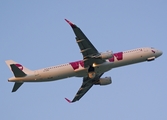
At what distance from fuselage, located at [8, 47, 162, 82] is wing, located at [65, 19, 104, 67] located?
170 centimetres

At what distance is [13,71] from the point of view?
70875 mm

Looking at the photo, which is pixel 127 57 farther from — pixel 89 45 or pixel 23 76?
pixel 23 76

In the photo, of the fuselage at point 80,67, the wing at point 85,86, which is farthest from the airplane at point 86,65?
the wing at point 85,86

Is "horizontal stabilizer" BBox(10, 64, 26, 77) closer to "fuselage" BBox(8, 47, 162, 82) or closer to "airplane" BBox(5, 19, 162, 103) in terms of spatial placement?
"airplane" BBox(5, 19, 162, 103)

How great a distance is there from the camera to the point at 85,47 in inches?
2810

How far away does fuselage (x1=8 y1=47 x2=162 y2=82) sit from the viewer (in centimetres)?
7412

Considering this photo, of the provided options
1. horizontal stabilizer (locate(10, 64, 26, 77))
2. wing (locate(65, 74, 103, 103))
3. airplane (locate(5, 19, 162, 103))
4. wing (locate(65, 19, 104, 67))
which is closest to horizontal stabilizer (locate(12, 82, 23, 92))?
airplane (locate(5, 19, 162, 103))

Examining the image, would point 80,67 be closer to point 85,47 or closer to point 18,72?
point 85,47

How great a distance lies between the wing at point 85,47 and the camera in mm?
67325

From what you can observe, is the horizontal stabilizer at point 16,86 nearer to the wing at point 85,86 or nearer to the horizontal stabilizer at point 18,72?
the horizontal stabilizer at point 18,72

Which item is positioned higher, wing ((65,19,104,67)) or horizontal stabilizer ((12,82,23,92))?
wing ((65,19,104,67))

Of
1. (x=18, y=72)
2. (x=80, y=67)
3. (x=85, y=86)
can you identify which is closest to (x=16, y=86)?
(x=18, y=72)

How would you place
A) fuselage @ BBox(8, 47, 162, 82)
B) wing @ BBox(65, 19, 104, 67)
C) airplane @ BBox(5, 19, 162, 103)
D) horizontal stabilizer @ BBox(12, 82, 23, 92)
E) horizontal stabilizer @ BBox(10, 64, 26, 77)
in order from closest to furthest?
1. wing @ BBox(65, 19, 104, 67)
2. horizontal stabilizer @ BBox(10, 64, 26, 77)
3. airplane @ BBox(5, 19, 162, 103)
4. fuselage @ BBox(8, 47, 162, 82)
5. horizontal stabilizer @ BBox(12, 82, 23, 92)

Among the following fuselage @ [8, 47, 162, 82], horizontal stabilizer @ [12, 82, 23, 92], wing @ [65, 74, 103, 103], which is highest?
fuselage @ [8, 47, 162, 82]
